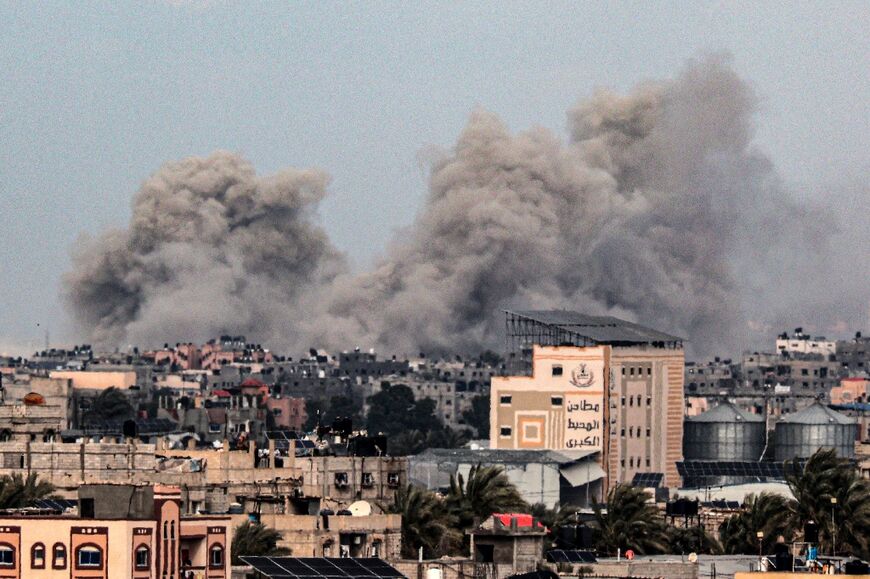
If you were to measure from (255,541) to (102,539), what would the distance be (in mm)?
15064

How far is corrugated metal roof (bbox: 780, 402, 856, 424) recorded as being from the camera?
12225 cm

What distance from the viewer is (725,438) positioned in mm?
126125

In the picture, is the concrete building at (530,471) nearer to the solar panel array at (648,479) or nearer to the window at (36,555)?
the solar panel array at (648,479)

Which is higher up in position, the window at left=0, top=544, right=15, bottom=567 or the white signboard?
the white signboard

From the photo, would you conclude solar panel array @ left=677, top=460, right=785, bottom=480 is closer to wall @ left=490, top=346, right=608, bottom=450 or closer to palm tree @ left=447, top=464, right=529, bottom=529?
wall @ left=490, top=346, right=608, bottom=450

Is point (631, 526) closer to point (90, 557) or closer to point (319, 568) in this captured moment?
point (319, 568)

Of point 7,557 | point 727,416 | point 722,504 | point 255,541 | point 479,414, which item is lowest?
point 7,557

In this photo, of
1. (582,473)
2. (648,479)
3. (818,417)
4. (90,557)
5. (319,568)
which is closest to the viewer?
(90,557)

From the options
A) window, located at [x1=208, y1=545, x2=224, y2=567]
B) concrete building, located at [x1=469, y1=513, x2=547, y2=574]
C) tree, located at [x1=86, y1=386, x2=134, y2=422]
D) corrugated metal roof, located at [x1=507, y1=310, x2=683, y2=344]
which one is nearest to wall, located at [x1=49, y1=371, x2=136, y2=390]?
tree, located at [x1=86, y1=386, x2=134, y2=422]

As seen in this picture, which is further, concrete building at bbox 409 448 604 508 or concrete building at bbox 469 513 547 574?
concrete building at bbox 409 448 604 508

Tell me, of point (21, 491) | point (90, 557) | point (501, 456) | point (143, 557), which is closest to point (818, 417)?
point (501, 456)

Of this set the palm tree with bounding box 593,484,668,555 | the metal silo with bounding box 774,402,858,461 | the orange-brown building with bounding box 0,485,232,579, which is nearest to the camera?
the orange-brown building with bounding box 0,485,232,579

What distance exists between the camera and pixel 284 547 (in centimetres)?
5756

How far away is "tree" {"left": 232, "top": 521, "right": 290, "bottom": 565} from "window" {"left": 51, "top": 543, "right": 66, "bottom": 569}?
39.9ft
